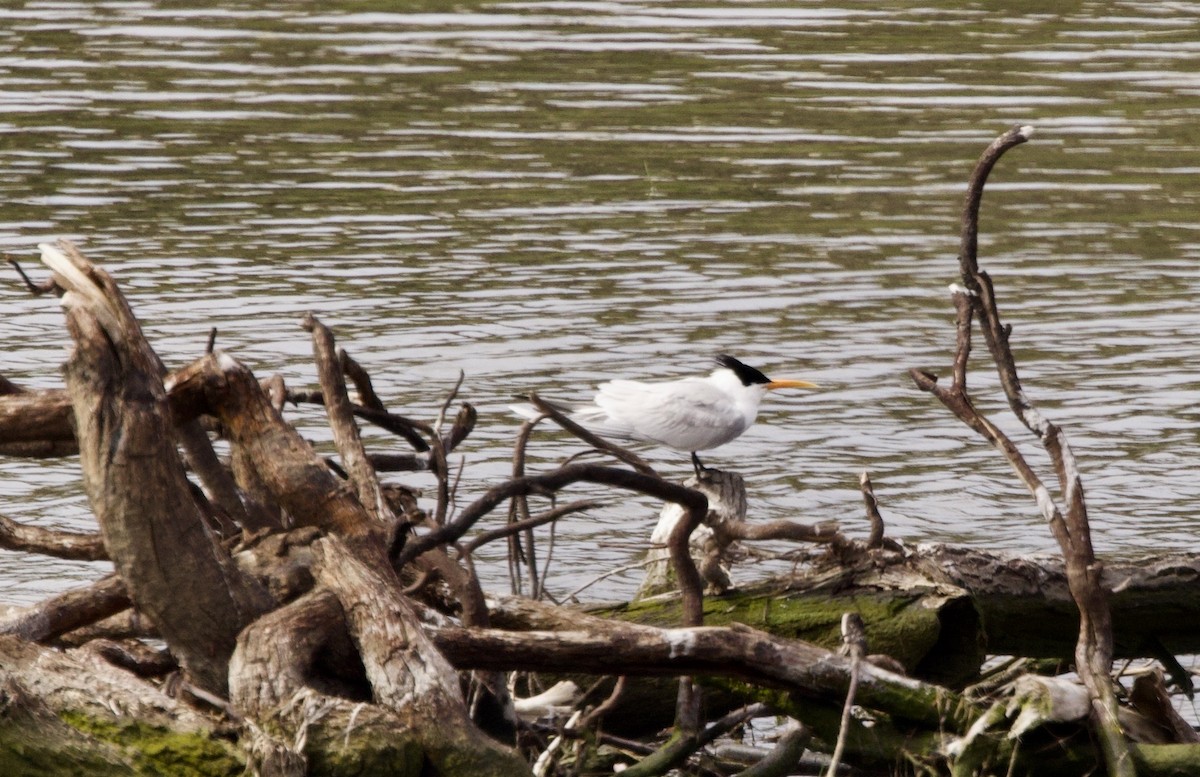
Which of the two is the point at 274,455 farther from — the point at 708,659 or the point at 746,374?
the point at 746,374

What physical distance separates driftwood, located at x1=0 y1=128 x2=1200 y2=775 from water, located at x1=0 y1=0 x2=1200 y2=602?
1437 millimetres

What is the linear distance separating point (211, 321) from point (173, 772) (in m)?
8.42

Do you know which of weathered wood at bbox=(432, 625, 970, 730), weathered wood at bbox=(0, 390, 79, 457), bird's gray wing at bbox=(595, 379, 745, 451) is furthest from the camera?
bird's gray wing at bbox=(595, 379, 745, 451)

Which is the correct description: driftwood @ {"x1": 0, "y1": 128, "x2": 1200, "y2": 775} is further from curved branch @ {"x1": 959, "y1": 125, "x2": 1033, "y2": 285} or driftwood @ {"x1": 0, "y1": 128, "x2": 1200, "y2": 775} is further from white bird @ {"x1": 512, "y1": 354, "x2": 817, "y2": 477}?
white bird @ {"x1": 512, "y1": 354, "x2": 817, "y2": 477}

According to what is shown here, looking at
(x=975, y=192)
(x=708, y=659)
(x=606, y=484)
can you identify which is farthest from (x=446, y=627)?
(x=975, y=192)

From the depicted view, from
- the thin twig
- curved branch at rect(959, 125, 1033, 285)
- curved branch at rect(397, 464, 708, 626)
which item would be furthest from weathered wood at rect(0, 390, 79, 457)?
curved branch at rect(959, 125, 1033, 285)

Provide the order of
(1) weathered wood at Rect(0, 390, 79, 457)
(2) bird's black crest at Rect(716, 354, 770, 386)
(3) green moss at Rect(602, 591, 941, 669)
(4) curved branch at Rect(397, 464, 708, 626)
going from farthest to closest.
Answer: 1. (2) bird's black crest at Rect(716, 354, 770, 386)
2. (3) green moss at Rect(602, 591, 941, 669)
3. (1) weathered wood at Rect(0, 390, 79, 457)
4. (4) curved branch at Rect(397, 464, 708, 626)

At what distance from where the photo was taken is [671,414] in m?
7.50

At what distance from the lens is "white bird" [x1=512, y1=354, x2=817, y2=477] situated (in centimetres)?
749

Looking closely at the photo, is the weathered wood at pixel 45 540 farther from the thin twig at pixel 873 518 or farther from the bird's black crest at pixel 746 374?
the bird's black crest at pixel 746 374

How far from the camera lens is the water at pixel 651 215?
33.1 ft

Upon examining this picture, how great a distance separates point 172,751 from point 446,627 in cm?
74

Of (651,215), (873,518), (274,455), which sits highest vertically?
(274,455)

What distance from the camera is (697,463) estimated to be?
24.6 feet
